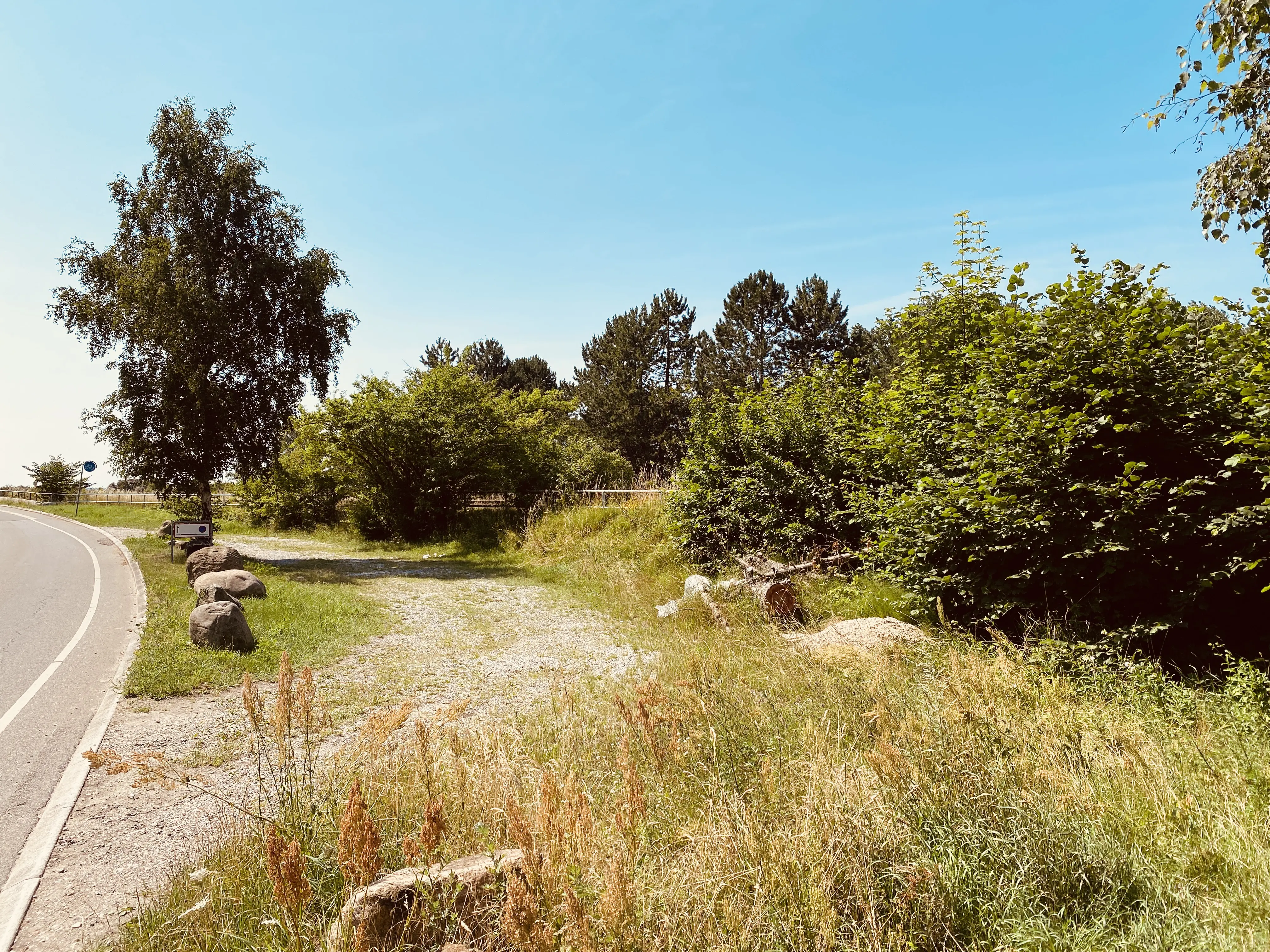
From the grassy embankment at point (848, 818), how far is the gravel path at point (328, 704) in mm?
569

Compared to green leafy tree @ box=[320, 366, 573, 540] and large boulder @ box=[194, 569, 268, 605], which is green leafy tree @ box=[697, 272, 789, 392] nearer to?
green leafy tree @ box=[320, 366, 573, 540]

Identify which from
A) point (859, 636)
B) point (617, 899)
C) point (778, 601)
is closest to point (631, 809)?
point (617, 899)

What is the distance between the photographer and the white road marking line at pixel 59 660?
5.97 m

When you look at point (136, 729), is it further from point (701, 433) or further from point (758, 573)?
point (701, 433)

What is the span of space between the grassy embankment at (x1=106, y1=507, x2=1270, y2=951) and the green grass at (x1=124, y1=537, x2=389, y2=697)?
11.6 feet

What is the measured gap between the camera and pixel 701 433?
1281 centimetres

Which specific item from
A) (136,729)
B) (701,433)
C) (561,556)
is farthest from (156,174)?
(136,729)

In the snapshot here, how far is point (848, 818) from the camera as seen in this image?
280 cm

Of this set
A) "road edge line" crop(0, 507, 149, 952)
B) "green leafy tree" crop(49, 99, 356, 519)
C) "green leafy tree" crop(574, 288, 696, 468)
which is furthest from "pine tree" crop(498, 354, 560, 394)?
"road edge line" crop(0, 507, 149, 952)

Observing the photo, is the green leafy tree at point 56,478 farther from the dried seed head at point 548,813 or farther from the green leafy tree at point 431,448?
the dried seed head at point 548,813

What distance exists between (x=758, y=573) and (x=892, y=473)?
2.30 m

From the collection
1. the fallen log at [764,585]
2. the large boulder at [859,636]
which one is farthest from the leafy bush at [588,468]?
the large boulder at [859,636]

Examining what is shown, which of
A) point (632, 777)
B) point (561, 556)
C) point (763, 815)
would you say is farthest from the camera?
point (561, 556)

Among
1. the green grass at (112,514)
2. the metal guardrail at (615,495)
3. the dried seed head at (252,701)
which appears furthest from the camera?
the green grass at (112,514)
